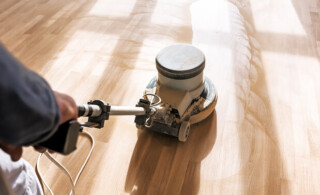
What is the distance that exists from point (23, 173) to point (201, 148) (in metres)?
0.72

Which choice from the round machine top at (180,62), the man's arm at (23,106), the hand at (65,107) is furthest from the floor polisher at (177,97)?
the man's arm at (23,106)

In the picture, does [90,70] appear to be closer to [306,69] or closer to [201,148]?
[201,148]

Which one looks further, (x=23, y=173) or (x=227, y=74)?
(x=227, y=74)

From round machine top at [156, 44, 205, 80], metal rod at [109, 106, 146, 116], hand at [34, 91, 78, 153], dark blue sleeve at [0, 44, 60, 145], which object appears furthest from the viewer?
round machine top at [156, 44, 205, 80]

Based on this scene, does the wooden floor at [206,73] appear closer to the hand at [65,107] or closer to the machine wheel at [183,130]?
the machine wheel at [183,130]

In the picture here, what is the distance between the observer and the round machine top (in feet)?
3.92

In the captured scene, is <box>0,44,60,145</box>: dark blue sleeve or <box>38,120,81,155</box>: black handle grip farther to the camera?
<box>38,120,81,155</box>: black handle grip

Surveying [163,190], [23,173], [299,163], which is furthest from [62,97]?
[299,163]

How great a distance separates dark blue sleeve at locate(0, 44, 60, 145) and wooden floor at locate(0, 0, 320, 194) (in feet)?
2.64

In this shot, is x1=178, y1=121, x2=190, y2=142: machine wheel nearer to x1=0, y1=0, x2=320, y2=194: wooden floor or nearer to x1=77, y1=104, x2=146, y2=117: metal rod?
x1=0, y1=0, x2=320, y2=194: wooden floor

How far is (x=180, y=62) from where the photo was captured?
122 cm

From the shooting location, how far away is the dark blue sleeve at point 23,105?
41cm

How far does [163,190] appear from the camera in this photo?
1.21m

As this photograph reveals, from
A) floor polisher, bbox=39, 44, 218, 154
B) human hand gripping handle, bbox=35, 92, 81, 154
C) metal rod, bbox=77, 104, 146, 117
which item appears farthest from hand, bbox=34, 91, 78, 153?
floor polisher, bbox=39, 44, 218, 154
